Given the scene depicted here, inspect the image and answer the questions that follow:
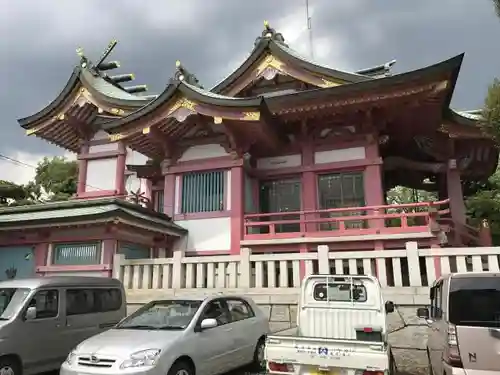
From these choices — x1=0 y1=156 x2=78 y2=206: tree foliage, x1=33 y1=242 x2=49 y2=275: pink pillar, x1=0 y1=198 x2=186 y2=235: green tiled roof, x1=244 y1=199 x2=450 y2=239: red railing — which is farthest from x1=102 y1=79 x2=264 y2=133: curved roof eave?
x1=0 y1=156 x2=78 y2=206: tree foliage

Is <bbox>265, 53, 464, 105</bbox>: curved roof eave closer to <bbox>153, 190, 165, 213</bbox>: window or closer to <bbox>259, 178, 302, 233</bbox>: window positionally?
<bbox>259, 178, 302, 233</bbox>: window

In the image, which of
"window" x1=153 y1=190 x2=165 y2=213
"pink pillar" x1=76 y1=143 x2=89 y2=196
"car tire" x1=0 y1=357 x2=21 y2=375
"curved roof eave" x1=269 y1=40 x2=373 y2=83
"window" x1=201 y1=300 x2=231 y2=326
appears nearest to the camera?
"car tire" x1=0 y1=357 x2=21 y2=375

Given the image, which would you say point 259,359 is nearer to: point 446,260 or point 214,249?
point 446,260

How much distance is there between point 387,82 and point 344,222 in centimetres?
457

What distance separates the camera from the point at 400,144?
54.3ft

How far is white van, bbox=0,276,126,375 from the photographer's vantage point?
7367 mm

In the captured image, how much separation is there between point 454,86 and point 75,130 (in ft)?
47.7

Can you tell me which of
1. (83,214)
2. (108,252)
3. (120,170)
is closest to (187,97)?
(83,214)

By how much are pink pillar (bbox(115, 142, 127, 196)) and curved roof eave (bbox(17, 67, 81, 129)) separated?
2.81 metres

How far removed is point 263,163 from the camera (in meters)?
15.9

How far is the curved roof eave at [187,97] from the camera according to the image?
13.2 meters

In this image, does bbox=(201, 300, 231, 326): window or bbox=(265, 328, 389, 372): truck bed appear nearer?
bbox=(265, 328, 389, 372): truck bed

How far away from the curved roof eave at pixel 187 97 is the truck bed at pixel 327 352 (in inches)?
327

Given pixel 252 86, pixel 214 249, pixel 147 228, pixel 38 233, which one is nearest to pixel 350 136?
pixel 252 86
